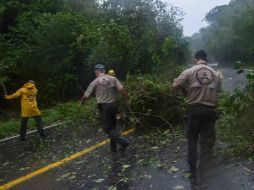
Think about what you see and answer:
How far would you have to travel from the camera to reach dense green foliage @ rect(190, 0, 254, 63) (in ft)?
207

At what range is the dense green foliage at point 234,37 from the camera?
6311cm

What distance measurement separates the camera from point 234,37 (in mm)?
69562

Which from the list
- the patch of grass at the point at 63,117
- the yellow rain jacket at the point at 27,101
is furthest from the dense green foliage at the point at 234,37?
the yellow rain jacket at the point at 27,101

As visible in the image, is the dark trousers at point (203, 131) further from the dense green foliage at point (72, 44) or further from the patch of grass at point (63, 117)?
the dense green foliage at point (72, 44)

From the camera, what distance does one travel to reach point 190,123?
7941mm

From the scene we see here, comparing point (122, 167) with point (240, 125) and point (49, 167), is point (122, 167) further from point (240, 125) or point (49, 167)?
point (240, 125)

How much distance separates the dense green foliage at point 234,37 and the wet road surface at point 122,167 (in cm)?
4608

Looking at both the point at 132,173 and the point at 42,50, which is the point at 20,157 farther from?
the point at 42,50

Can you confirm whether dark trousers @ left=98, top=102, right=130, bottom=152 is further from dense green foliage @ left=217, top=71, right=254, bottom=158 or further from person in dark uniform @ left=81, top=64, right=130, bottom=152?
dense green foliage @ left=217, top=71, right=254, bottom=158

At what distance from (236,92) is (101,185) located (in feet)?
11.1

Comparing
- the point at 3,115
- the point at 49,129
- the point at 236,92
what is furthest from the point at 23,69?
the point at 236,92

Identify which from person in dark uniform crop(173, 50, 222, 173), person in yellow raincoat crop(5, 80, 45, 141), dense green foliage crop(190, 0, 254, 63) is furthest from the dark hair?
dense green foliage crop(190, 0, 254, 63)

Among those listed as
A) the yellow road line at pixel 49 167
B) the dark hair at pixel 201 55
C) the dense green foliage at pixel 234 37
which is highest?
the dense green foliage at pixel 234 37

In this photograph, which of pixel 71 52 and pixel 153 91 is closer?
pixel 153 91
